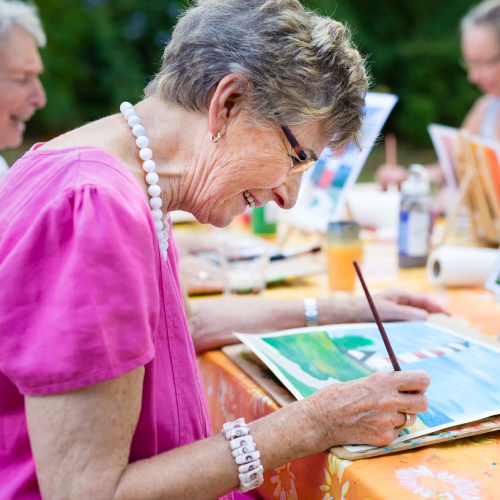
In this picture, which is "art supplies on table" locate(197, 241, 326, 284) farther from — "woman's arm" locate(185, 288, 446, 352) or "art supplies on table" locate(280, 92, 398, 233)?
"woman's arm" locate(185, 288, 446, 352)

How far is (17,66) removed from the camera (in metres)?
2.41

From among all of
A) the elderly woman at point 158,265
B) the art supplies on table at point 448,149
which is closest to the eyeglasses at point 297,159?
the elderly woman at point 158,265

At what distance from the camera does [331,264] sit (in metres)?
1.68

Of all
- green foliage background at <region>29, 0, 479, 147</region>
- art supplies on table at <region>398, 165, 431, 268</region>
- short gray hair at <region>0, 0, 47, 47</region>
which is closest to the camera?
art supplies on table at <region>398, 165, 431, 268</region>

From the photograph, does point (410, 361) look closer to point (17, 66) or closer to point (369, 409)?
point (369, 409)

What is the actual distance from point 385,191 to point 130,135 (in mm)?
2155

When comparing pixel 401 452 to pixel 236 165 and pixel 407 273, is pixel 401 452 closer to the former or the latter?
pixel 236 165

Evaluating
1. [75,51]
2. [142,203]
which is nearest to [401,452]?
[142,203]

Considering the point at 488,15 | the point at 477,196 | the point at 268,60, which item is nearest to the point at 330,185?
the point at 477,196

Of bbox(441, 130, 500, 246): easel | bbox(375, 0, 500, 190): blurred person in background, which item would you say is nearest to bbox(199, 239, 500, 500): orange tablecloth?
bbox(441, 130, 500, 246): easel

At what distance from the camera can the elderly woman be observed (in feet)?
2.20

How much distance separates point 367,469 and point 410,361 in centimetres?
34

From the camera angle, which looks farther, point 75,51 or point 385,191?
point 75,51

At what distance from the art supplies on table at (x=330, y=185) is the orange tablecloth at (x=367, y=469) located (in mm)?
975
